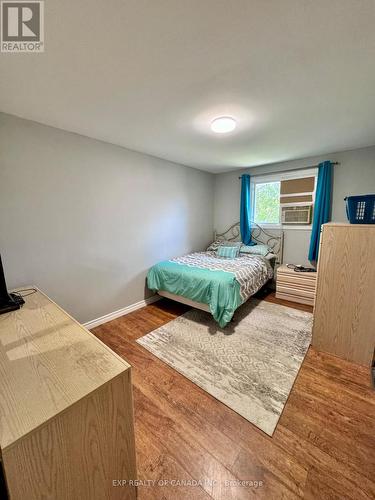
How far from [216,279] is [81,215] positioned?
6.06ft

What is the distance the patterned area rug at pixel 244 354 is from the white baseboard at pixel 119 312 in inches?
27.8

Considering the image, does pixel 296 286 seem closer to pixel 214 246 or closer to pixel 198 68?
pixel 214 246

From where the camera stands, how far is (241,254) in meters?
3.90

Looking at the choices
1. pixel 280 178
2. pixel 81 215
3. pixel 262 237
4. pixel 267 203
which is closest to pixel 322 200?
pixel 280 178

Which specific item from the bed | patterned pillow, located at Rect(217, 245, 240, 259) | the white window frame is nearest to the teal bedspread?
the bed

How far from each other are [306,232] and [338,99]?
2.25m

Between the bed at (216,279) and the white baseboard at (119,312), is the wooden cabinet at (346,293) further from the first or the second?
the white baseboard at (119,312)

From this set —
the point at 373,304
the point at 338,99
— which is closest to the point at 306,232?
the point at 373,304

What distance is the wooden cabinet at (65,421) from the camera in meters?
0.62

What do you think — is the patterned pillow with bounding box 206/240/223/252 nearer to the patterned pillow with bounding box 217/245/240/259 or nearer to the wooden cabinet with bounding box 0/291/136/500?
the patterned pillow with bounding box 217/245/240/259

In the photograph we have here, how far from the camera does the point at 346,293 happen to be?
6.66 feet

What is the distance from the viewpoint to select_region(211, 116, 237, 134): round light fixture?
202 cm

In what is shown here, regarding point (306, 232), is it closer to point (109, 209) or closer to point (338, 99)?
point (338, 99)

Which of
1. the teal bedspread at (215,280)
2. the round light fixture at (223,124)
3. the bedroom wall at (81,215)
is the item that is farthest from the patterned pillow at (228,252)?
the round light fixture at (223,124)
